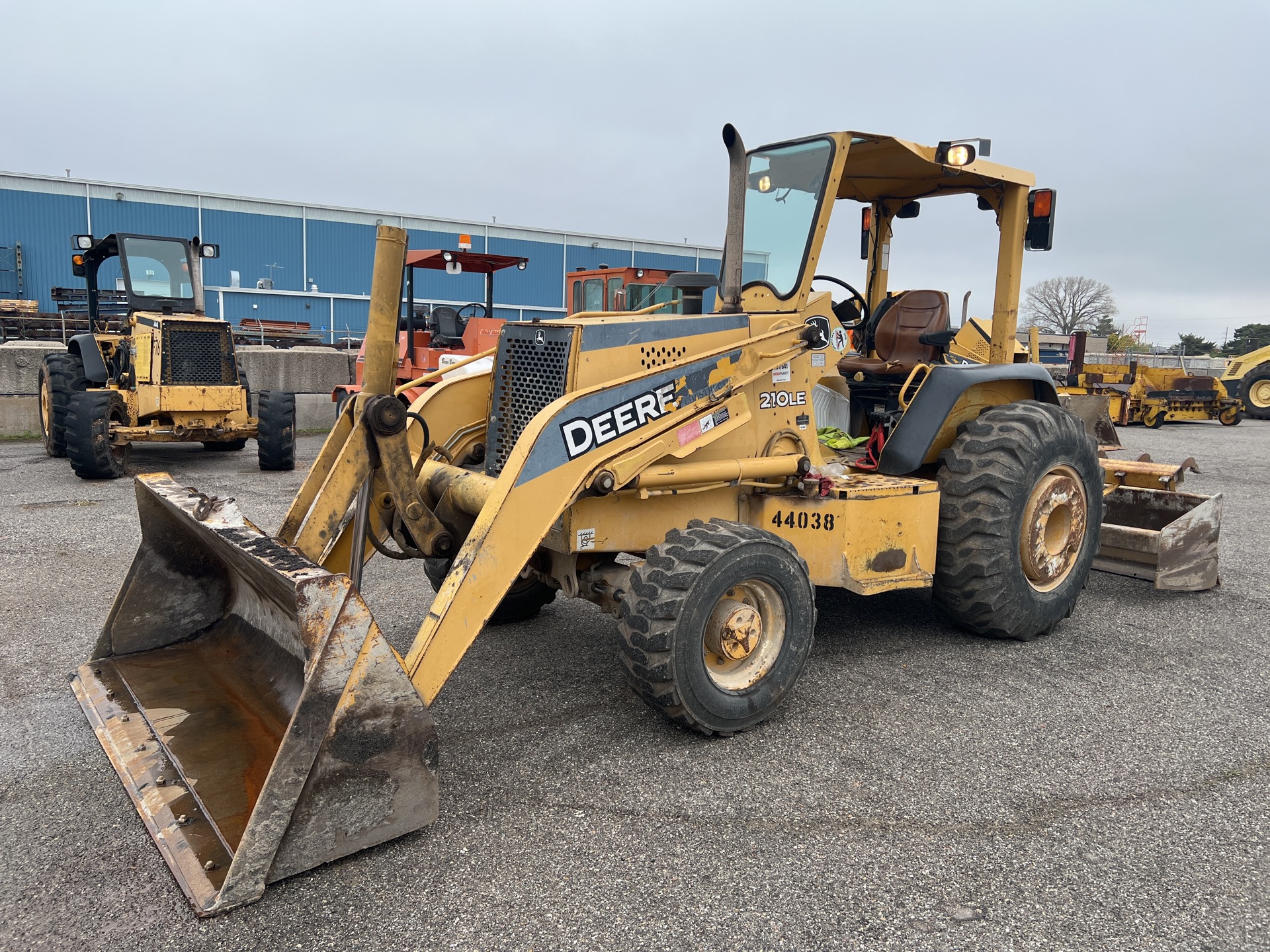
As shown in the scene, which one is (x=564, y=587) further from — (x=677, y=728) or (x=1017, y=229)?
(x=1017, y=229)

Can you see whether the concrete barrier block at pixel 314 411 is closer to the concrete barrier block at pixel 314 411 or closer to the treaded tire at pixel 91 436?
the concrete barrier block at pixel 314 411

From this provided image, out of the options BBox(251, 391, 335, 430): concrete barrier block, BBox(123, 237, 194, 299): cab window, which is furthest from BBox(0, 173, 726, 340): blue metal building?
BBox(123, 237, 194, 299): cab window

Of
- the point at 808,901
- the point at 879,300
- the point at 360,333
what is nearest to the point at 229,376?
the point at 879,300

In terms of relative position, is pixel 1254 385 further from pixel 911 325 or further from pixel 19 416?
pixel 19 416

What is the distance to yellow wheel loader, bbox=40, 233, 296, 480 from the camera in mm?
10680

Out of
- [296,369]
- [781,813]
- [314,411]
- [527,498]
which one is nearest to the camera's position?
[781,813]

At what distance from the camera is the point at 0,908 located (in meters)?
2.60

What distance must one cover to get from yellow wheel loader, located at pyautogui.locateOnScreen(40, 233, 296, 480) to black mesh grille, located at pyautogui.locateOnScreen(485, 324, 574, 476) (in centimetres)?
763

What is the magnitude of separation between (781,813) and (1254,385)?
26.5 metres

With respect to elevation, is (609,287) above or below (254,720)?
above

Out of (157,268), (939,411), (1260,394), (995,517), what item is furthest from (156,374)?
(1260,394)

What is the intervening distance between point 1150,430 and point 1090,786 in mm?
20558

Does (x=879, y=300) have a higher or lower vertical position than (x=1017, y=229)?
lower

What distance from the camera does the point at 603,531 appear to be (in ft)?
13.0
